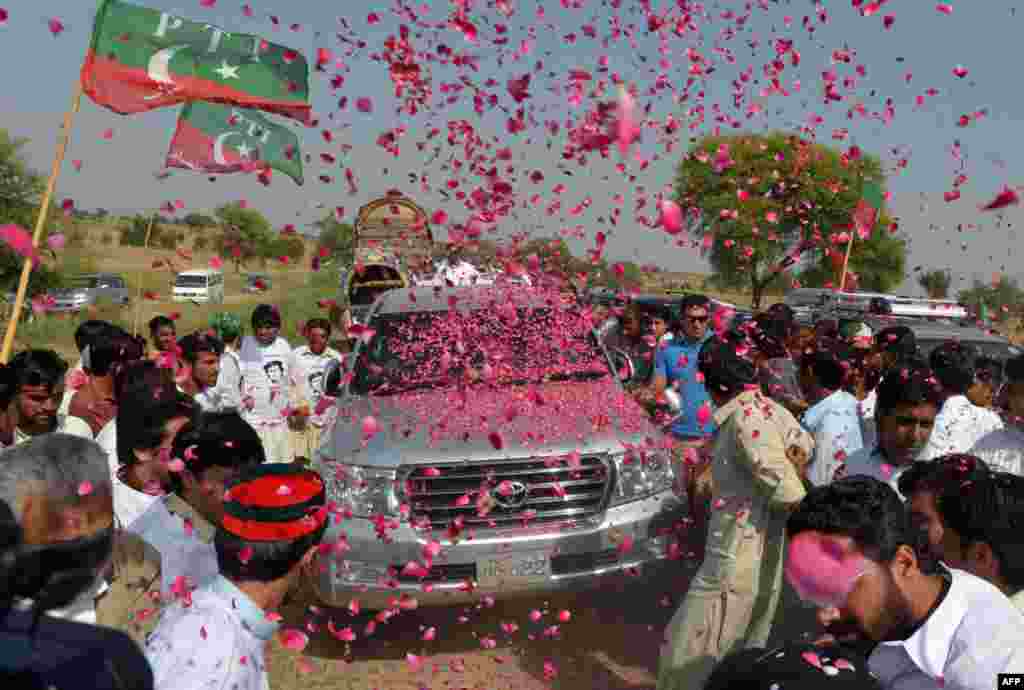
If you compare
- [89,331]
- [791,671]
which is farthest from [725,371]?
[89,331]

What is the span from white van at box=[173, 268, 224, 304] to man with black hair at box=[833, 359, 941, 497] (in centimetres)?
3238

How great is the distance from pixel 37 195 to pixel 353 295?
61.0ft

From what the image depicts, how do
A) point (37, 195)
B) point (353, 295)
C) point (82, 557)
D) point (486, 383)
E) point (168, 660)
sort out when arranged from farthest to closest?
point (37, 195) → point (353, 295) → point (486, 383) → point (168, 660) → point (82, 557)

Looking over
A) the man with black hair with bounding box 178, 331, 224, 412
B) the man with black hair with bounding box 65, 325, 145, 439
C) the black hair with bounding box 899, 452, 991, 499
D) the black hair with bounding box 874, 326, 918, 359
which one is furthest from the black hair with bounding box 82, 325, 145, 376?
the black hair with bounding box 874, 326, 918, 359

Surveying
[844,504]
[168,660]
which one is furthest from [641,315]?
[168,660]

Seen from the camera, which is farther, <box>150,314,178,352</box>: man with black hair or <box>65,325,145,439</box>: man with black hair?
<box>150,314,178,352</box>: man with black hair

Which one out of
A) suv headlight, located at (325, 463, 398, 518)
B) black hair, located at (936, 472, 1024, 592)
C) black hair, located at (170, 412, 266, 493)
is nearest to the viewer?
black hair, located at (936, 472, 1024, 592)

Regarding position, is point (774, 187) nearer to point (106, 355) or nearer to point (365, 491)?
point (365, 491)

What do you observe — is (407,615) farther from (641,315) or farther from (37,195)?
(37,195)

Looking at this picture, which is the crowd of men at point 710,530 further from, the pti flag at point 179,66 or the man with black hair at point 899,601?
the pti flag at point 179,66

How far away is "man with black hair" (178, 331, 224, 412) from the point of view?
609cm

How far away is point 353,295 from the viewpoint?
19734mm

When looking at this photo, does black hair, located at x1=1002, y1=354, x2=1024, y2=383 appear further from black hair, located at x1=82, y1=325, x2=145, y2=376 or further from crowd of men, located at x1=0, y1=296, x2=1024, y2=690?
black hair, located at x1=82, y1=325, x2=145, y2=376

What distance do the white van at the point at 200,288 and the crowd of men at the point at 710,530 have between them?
1185 inches
